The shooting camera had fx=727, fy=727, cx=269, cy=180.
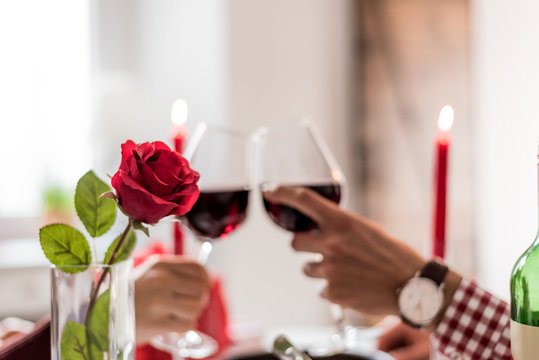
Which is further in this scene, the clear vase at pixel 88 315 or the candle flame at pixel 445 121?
the candle flame at pixel 445 121

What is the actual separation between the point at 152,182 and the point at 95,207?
0.10 m

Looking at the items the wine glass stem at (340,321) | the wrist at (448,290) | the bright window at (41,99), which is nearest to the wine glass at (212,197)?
the wine glass stem at (340,321)

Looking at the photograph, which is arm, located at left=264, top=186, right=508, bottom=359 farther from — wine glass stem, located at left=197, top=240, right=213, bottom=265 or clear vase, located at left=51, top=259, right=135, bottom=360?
clear vase, located at left=51, top=259, right=135, bottom=360

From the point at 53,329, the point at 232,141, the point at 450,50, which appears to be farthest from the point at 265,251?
the point at 53,329

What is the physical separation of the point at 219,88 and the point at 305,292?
2.96ft

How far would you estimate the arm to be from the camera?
937mm

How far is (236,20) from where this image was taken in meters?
2.85

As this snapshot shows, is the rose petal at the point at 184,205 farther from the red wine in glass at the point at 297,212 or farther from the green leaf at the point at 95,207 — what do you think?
the red wine in glass at the point at 297,212

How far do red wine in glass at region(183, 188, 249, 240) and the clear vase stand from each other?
0.31 m

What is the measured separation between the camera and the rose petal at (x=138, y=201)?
562 mm

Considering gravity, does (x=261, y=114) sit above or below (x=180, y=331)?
above

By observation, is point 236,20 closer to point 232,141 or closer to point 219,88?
point 219,88

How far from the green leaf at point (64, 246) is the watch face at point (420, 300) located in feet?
1.41

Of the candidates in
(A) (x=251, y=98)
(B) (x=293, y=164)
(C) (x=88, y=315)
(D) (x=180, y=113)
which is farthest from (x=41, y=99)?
(C) (x=88, y=315)
